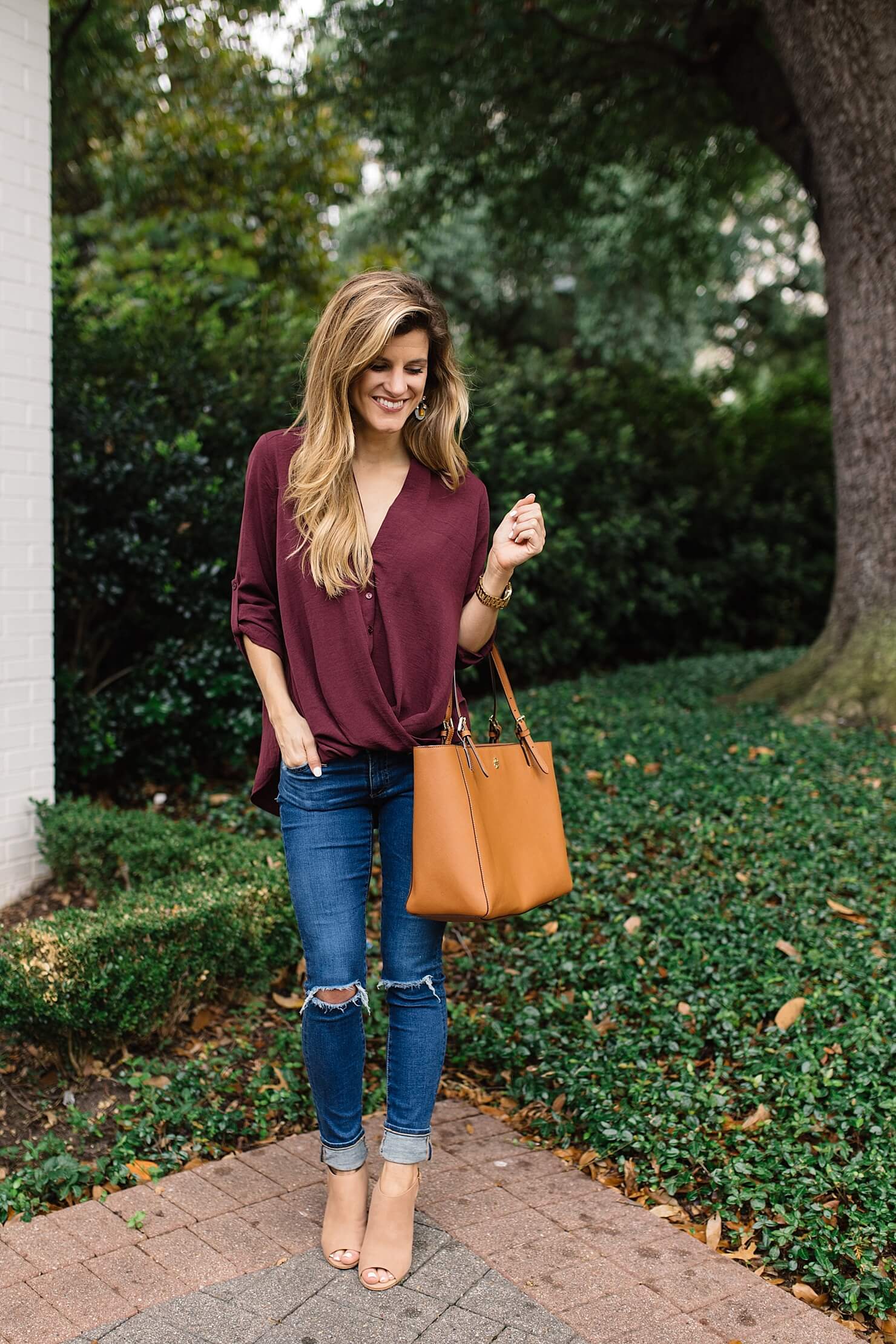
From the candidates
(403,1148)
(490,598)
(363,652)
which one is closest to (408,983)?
(403,1148)

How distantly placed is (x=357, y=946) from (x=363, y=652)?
61 centimetres

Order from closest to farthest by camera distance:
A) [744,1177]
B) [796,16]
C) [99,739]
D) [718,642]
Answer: [744,1177] < [99,739] < [796,16] < [718,642]

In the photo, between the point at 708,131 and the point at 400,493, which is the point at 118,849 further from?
the point at 708,131

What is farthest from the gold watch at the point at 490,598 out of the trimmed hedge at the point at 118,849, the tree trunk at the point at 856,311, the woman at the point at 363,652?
the tree trunk at the point at 856,311

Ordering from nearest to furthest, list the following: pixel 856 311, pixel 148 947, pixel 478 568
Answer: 1. pixel 478 568
2. pixel 148 947
3. pixel 856 311

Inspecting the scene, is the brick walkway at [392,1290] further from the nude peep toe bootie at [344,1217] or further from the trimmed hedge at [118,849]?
the trimmed hedge at [118,849]

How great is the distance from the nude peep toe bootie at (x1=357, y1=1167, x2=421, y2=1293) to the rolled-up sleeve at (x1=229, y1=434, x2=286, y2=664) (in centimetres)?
115

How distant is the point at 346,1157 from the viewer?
2.43 meters

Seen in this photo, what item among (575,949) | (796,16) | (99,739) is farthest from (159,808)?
(796,16)

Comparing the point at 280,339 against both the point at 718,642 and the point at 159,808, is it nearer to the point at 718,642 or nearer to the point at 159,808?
the point at 159,808

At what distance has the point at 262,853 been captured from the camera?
412 cm

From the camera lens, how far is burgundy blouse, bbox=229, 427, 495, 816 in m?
2.31

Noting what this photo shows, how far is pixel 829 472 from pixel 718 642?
2.01 meters

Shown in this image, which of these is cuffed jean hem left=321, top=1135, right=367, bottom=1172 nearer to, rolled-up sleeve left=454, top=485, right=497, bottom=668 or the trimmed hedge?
rolled-up sleeve left=454, top=485, right=497, bottom=668
